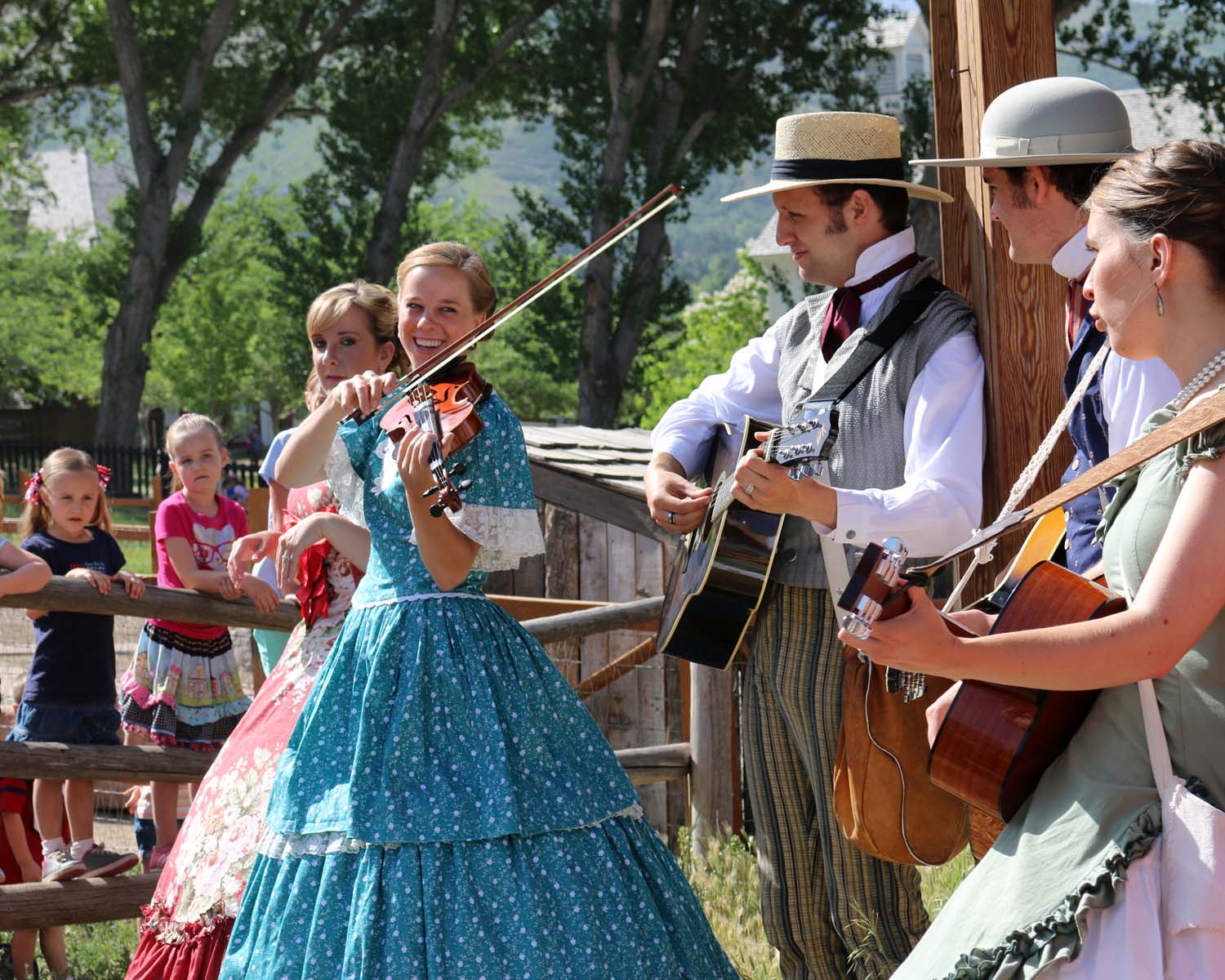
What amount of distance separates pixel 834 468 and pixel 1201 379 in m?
1.10

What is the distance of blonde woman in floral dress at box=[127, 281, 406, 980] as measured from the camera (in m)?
3.36

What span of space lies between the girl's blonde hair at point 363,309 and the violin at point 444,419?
65 centimetres

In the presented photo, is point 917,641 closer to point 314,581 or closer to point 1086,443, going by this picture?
point 1086,443

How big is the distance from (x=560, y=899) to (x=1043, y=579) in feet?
4.68

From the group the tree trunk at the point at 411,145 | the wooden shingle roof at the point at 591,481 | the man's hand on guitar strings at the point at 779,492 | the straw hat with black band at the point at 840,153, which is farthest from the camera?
the tree trunk at the point at 411,145

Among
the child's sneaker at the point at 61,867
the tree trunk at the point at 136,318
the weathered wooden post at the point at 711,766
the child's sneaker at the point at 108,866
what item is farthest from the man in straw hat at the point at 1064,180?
the tree trunk at the point at 136,318

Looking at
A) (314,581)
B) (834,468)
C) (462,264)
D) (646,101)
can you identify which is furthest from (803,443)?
(646,101)

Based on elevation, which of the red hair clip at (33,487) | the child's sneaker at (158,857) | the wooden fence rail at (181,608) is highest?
the red hair clip at (33,487)

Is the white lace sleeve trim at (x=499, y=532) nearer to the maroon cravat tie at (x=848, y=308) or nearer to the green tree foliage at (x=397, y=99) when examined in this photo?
the maroon cravat tie at (x=848, y=308)

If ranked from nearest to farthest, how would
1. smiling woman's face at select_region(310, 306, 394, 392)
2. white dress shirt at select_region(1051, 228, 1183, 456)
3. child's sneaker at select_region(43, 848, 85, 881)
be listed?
white dress shirt at select_region(1051, 228, 1183, 456) → smiling woman's face at select_region(310, 306, 394, 392) → child's sneaker at select_region(43, 848, 85, 881)

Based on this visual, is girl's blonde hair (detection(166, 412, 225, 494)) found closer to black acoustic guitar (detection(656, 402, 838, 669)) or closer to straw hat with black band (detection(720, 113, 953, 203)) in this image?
black acoustic guitar (detection(656, 402, 838, 669))

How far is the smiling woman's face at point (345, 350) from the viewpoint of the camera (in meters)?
3.88

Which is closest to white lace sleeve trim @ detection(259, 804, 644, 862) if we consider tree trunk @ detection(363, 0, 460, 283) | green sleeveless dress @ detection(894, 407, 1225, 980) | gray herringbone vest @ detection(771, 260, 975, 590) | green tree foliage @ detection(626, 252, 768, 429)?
gray herringbone vest @ detection(771, 260, 975, 590)

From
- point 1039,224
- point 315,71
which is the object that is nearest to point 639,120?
point 315,71
